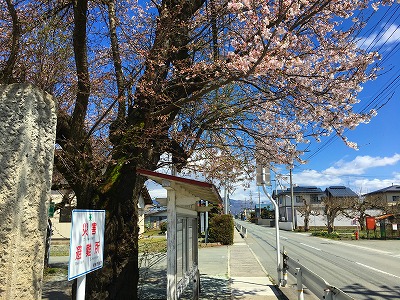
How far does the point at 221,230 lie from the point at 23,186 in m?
25.6

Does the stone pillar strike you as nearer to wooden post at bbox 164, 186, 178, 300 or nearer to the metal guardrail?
wooden post at bbox 164, 186, 178, 300

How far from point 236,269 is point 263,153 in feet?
21.4

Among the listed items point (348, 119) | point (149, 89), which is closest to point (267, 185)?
point (348, 119)

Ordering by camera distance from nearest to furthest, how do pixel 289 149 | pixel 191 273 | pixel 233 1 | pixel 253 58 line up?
1. pixel 253 58
2. pixel 233 1
3. pixel 191 273
4. pixel 289 149

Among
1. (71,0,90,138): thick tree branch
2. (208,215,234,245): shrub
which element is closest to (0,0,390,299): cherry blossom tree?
(71,0,90,138): thick tree branch

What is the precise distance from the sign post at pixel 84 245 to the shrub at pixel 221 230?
23.8m

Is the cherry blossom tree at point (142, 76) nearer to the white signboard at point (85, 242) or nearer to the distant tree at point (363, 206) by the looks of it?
the white signboard at point (85, 242)

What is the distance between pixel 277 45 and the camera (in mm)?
5555

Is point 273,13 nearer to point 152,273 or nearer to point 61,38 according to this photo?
point 61,38

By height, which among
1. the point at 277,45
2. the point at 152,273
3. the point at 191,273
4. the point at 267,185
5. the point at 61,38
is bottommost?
the point at 152,273

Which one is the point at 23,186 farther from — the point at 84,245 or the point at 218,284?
the point at 218,284

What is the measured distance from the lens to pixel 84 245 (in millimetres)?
3248

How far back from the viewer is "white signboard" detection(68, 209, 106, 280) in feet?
9.88

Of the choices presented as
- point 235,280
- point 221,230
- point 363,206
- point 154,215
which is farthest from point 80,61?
point 363,206
